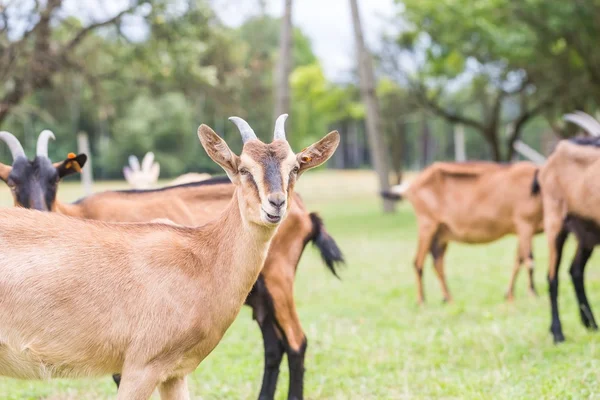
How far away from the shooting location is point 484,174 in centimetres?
1034

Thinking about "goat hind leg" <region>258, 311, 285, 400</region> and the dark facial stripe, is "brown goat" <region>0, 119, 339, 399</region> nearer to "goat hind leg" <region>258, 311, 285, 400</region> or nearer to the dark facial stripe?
the dark facial stripe

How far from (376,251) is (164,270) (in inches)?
427

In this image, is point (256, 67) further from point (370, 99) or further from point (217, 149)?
point (217, 149)

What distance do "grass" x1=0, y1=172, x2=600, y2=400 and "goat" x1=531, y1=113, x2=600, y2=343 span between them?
0.35m

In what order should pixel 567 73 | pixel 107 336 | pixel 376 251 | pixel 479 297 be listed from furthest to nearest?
pixel 567 73 → pixel 376 251 → pixel 479 297 → pixel 107 336

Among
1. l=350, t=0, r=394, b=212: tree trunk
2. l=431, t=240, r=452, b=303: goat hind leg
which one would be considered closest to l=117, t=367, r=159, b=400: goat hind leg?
l=431, t=240, r=452, b=303: goat hind leg

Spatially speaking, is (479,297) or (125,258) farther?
(479,297)

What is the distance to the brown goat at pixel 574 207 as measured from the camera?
21.8 feet

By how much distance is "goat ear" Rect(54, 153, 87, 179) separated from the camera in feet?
19.0

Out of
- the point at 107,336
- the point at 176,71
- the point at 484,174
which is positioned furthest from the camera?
the point at 176,71

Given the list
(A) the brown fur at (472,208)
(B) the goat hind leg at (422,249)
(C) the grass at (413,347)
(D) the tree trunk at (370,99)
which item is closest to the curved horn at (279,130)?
(C) the grass at (413,347)

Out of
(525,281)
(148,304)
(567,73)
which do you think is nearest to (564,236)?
(525,281)

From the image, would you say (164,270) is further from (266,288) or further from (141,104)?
(141,104)

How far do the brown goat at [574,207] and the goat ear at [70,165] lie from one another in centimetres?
421
